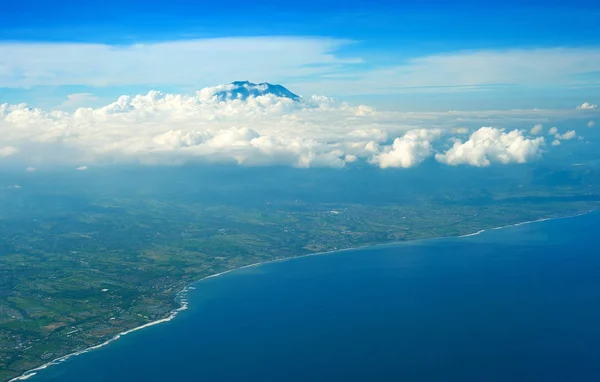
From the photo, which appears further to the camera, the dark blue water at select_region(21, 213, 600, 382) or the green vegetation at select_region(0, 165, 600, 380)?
the green vegetation at select_region(0, 165, 600, 380)

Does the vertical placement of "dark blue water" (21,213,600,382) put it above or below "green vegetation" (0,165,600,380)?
below

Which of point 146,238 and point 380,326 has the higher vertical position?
point 146,238

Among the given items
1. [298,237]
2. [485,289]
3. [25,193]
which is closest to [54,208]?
[25,193]

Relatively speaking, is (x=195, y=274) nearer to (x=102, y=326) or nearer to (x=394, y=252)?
(x=102, y=326)

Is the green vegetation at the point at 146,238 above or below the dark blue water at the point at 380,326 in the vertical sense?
above

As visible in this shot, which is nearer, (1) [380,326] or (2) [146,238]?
(1) [380,326]
